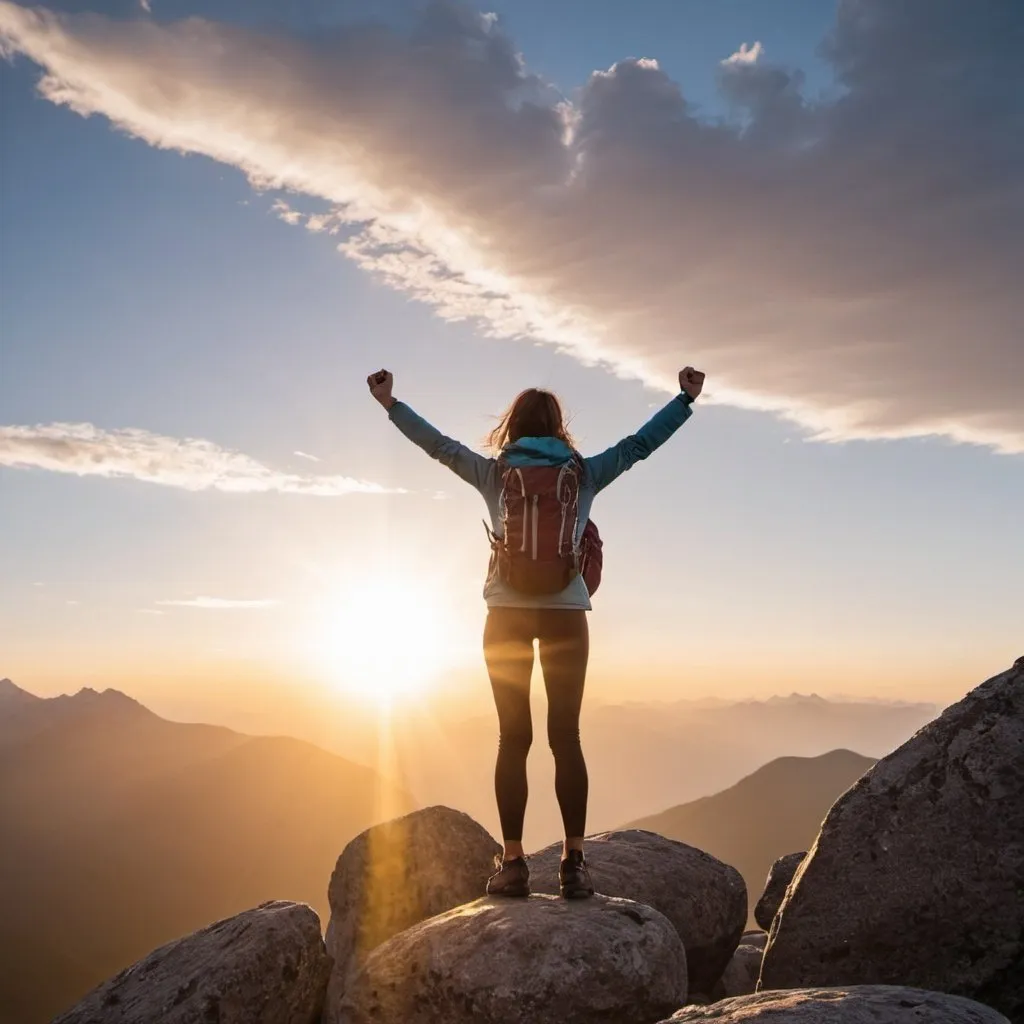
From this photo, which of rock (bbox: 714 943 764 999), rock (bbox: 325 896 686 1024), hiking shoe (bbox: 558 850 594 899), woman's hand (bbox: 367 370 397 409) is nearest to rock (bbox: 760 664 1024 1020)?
rock (bbox: 325 896 686 1024)

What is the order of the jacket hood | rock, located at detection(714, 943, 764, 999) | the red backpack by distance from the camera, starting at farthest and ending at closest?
rock, located at detection(714, 943, 764, 999)
the jacket hood
the red backpack

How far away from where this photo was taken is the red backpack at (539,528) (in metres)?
7.67

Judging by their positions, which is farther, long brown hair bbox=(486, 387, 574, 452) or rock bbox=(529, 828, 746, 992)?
rock bbox=(529, 828, 746, 992)

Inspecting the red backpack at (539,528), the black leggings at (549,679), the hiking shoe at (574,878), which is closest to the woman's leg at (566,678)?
the black leggings at (549,679)

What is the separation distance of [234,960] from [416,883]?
9.94 feet

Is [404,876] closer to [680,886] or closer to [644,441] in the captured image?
[680,886]

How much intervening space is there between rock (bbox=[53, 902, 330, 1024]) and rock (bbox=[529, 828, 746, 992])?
9.38 ft

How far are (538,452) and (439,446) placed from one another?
973 mm

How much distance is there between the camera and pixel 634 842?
1246cm

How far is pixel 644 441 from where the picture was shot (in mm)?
8203

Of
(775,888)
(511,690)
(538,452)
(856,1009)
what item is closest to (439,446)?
(538,452)

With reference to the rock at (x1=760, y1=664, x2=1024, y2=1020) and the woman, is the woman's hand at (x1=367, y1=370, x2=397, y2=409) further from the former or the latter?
the rock at (x1=760, y1=664, x2=1024, y2=1020)

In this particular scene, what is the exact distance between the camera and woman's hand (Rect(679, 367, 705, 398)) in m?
8.27

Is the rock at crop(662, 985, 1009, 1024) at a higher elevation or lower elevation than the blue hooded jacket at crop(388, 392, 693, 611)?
lower
